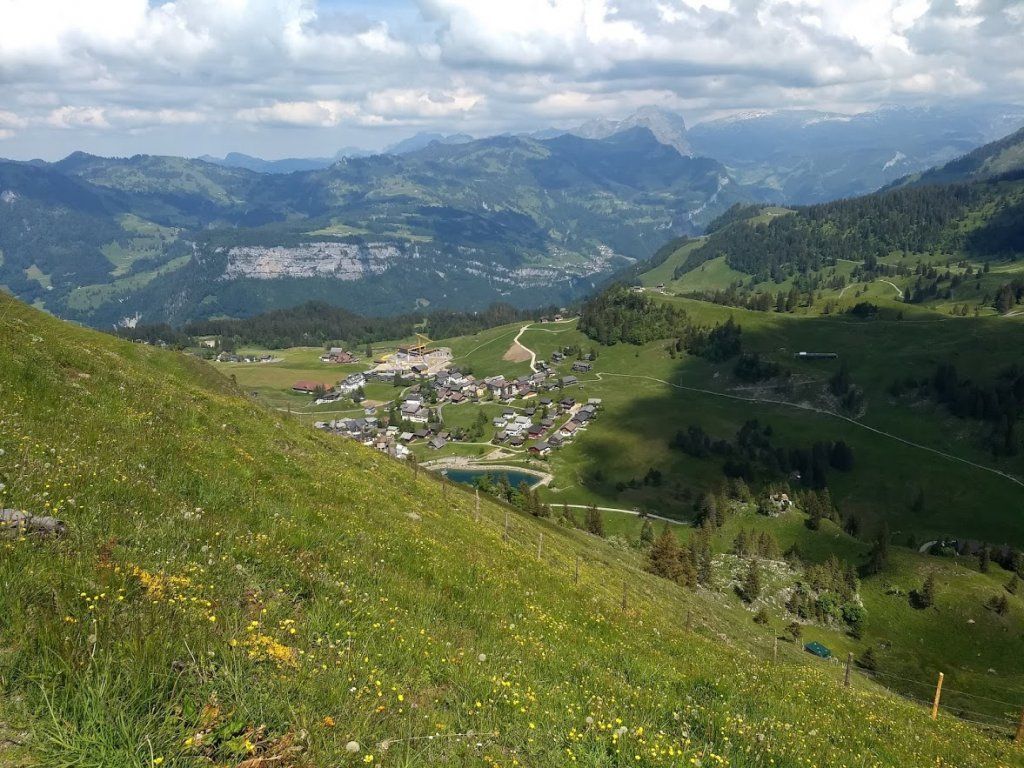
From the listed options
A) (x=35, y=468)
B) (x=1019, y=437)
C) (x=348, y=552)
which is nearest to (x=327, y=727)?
(x=348, y=552)

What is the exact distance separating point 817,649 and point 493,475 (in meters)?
105

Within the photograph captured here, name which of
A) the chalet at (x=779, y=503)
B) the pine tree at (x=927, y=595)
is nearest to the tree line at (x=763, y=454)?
the chalet at (x=779, y=503)

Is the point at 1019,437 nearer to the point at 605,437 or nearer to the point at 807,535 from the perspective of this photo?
the point at 807,535

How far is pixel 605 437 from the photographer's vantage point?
181 meters

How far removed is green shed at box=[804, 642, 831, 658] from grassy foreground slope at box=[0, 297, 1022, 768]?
55793 millimetres

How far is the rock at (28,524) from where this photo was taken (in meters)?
8.68

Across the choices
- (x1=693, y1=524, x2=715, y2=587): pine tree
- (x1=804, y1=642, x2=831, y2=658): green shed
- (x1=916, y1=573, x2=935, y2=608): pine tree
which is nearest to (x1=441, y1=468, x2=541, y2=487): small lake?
(x1=693, y1=524, x2=715, y2=587): pine tree

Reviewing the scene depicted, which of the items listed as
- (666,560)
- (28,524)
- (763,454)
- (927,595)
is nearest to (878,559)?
(927,595)

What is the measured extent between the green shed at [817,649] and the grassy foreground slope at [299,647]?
5579 centimetres

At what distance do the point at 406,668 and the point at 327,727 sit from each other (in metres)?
2.50

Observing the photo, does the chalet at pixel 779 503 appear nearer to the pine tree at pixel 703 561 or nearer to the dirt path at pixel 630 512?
the dirt path at pixel 630 512

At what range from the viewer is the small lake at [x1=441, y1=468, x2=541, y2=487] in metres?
159

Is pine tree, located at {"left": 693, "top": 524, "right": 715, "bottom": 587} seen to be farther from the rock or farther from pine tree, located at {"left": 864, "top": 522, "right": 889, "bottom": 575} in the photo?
the rock

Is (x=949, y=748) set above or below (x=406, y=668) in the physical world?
below
